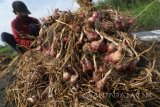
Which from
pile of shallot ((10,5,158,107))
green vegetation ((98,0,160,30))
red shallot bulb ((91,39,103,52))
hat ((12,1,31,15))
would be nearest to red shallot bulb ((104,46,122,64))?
pile of shallot ((10,5,158,107))

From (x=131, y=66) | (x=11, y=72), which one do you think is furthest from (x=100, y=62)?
(x=11, y=72)

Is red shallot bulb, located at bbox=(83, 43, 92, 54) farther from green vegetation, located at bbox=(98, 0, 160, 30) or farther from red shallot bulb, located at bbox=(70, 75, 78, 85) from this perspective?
green vegetation, located at bbox=(98, 0, 160, 30)

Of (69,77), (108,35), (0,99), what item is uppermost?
(108,35)

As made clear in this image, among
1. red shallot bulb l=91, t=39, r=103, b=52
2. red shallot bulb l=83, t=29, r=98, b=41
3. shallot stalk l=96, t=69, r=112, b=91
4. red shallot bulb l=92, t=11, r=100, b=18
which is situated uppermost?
red shallot bulb l=92, t=11, r=100, b=18

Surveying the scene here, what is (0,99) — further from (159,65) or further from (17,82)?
(159,65)

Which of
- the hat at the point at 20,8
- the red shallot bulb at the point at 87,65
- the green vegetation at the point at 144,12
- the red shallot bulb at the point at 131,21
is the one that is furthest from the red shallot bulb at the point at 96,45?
the green vegetation at the point at 144,12

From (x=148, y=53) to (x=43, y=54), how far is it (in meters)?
0.90

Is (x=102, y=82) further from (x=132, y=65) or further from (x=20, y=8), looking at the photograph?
(x=20, y=8)

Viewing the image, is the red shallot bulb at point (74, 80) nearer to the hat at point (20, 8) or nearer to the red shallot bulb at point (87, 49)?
the red shallot bulb at point (87, 49)

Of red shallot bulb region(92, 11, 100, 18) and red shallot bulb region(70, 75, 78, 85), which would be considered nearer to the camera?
red shallot bulb region(70, 75, 78, 85)

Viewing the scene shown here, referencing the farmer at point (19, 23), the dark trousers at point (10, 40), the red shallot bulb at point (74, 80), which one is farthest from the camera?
the dark trousers at point (10, 40)

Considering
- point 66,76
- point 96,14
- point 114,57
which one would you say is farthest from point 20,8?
point 114,57

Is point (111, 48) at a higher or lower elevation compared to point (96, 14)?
lower

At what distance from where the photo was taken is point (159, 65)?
3725mm
